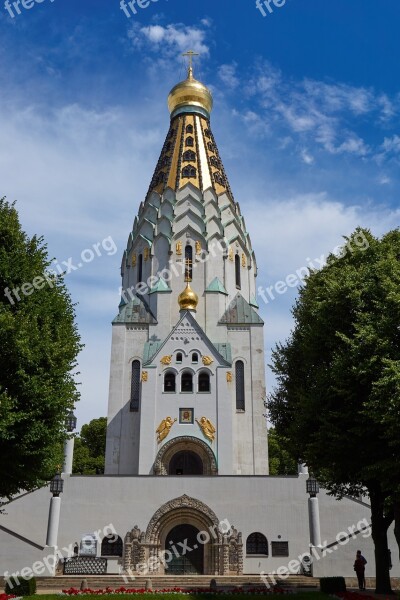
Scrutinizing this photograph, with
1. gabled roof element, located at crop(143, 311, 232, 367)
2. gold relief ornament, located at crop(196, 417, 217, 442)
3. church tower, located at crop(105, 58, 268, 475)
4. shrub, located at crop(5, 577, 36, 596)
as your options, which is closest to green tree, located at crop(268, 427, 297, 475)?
church tower, located at crop(105, 58, 268, 475)

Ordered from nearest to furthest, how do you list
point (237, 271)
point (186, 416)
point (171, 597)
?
point (171, 597) → point (186, 416) → point (237, 271)

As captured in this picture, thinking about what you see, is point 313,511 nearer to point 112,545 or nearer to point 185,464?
point 185,464

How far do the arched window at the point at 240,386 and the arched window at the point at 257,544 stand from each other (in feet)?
33.0

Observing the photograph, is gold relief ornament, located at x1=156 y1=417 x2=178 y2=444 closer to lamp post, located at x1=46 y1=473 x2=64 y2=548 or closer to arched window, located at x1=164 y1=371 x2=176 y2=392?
arched window, located at x1=164 y1=371 x2=176 y2=392

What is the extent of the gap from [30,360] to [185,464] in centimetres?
1813

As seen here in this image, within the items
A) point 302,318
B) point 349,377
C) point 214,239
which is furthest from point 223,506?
point 214,239

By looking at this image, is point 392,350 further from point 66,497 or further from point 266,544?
point 66,497

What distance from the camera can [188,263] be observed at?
39500 millimetres

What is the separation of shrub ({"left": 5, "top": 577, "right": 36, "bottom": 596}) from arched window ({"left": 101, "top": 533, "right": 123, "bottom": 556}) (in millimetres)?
9663

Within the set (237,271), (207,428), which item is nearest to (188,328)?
(207,428)

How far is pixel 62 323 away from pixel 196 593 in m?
8.45

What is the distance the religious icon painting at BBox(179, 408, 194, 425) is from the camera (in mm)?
30969

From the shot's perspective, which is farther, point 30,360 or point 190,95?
point 190,95

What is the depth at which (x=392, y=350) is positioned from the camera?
14.3m
